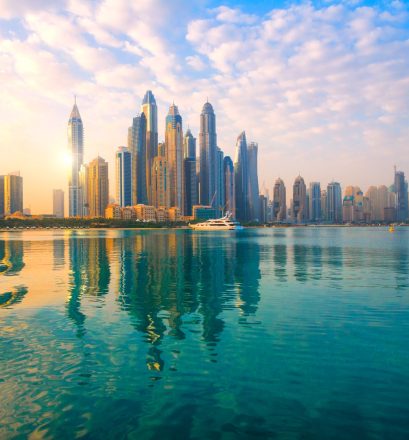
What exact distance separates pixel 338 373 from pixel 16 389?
13.7 m

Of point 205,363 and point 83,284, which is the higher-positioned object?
point 83,284

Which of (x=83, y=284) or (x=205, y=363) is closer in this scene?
(x=205, y=363)

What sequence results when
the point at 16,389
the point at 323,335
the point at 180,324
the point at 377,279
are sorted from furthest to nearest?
the point at 377,279
the point at 180,324
the point at 323,335
the point at 16,389

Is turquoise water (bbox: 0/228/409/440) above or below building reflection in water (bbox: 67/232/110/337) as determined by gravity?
below

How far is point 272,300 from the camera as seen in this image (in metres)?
35.9

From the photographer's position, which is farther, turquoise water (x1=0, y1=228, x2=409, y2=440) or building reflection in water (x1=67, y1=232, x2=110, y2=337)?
building reflection in water (x1=67, y1=232, x2=110, y2=337)

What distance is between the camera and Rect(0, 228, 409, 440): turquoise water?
46.9ft

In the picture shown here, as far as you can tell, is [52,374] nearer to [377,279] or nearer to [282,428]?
[282,428]

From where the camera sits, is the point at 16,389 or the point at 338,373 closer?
the point at 16,389

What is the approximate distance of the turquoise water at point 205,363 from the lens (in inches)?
563

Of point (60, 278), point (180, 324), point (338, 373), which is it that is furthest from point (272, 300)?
point (60, 278)

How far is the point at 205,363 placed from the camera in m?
19.9

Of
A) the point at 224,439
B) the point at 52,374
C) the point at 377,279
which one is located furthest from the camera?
the point at 377,279

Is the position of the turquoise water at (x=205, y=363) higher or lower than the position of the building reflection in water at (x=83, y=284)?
lower
